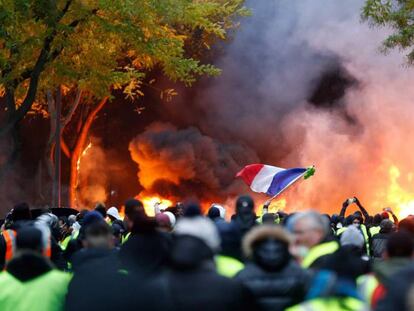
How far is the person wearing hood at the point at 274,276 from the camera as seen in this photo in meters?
4.88

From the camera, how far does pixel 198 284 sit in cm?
459

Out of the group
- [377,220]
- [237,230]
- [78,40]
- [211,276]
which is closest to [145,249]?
[237,230]

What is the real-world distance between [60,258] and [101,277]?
4.11 meters

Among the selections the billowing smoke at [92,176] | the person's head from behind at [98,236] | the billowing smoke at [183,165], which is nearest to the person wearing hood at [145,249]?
the person's head from behind at [98,236]

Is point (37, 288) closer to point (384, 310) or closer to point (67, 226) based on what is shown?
point (384, 310)

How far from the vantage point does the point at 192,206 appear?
6922mm

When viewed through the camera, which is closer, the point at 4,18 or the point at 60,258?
the point at 60,258

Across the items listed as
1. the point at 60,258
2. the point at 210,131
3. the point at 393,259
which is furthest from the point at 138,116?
the point at 393,259

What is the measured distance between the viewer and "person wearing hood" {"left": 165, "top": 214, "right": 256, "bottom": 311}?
15.0 ft

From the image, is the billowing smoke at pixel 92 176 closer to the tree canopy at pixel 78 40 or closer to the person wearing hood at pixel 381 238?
the tree canopy at pixel 78 40

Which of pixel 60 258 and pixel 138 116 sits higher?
pixel 138 116

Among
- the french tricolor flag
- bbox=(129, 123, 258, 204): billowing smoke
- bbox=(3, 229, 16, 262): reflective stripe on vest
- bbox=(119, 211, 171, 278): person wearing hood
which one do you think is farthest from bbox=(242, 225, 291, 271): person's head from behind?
bbox=(129, 123, 258, 204): billowing smoke

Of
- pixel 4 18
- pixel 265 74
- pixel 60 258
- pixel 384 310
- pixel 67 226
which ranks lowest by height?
pixel 384 310

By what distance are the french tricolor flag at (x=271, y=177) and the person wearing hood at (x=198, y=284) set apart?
10.1 m
